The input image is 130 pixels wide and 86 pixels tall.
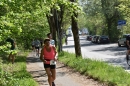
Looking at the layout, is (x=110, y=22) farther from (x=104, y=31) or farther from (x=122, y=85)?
(x=122, y=85)

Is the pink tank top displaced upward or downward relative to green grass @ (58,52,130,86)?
upward

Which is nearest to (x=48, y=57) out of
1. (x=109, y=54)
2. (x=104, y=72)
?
(x=104, y=72)

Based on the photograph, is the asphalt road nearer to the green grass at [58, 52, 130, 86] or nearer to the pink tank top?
the green grass at [58, 52, 130, 86]

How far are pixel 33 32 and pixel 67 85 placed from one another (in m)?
27.8

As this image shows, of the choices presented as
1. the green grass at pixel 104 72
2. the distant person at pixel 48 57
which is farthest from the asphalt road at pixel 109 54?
the distant person at pixel 48 57

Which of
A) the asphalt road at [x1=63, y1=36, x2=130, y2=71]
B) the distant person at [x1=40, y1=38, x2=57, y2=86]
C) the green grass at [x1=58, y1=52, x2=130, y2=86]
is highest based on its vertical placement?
the distant person at [x1=40, y1=38, x2=57, y2=86]

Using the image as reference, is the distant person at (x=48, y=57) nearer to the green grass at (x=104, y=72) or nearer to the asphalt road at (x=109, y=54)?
the green grass at (x=104, y=72)

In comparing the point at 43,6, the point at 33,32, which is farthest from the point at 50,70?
the point at 33,32

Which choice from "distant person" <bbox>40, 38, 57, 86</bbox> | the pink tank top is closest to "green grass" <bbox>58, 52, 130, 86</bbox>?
"distant person" <bbox>40, 38, 57, 86</bbox>

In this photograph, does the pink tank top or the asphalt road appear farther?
the asphalt road

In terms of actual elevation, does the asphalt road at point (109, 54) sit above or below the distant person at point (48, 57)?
below

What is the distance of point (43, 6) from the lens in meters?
11.6

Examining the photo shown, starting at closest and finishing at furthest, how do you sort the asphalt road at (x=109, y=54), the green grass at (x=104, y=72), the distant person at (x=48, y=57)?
the distant person at (x=48, y=57), the green grass at (x=104, y=72), the asphalt road at (x=109, y=54)

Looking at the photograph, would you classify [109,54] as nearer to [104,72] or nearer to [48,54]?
[104,72]
